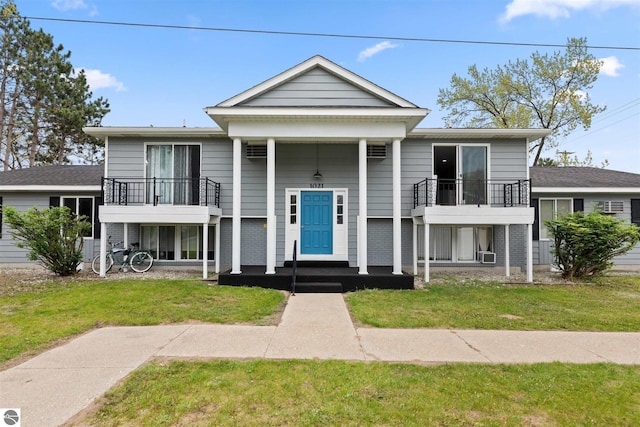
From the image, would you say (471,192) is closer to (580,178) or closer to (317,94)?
(580,178)

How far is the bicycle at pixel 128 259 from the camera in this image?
32.2 feet

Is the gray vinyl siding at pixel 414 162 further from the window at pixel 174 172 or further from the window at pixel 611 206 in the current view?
the window at pixel 174 172

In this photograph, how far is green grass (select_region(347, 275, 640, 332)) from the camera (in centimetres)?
530

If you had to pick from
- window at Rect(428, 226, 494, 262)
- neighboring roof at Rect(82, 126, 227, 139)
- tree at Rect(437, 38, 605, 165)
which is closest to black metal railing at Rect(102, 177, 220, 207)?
neighboring roof at Rect(82, 126, 227, 139)

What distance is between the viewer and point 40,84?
17750 mm

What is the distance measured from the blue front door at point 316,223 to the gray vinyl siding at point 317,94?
259cm

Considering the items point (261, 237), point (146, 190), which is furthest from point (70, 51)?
point (261, 237)

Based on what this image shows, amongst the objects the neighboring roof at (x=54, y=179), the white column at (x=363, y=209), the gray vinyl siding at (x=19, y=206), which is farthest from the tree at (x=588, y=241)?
the gray vinyl siding at (x=19, y=206)

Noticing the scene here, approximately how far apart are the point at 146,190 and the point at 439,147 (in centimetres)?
912

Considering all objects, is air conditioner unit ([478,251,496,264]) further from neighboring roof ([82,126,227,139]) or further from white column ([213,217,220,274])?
neighboring roof ([82,126,227,139])

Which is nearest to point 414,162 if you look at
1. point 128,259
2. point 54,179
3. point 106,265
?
point 128,259

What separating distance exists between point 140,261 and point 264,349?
7451 mm

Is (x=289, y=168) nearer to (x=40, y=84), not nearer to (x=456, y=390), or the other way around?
(x=456, y=390)

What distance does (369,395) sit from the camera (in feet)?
9.62
